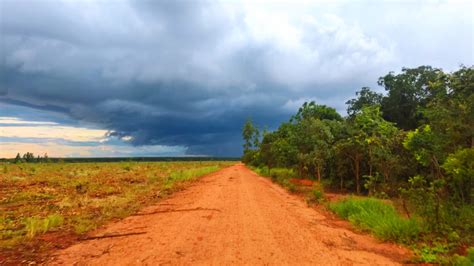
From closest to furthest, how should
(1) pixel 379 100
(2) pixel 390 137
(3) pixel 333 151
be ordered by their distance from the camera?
(2) pixel 390 137
(3) pixel 333 151
(1) pixel 379 100

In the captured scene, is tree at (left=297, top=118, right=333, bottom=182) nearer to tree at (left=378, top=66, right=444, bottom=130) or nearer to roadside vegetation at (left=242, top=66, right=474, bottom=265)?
roadside vegetation at (left=242, top=66, right=474, bottom=265)

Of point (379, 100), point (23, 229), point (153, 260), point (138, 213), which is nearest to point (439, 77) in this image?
point (153, 260)

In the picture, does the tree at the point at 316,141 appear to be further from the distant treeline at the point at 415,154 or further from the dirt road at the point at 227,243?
the dirt road at the point at 227,243

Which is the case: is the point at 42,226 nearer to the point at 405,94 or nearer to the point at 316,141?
the point at 316,141

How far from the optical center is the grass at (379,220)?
754 cm

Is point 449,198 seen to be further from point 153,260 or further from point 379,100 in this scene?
point 379,100

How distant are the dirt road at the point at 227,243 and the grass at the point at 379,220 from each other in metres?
0.41

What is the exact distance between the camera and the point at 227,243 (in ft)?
22.4

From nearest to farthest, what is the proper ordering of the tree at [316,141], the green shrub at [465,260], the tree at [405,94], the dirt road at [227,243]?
1. the green shrub at [465,260]
2. the dirt road at [227,243]
3. the tree at [316,141]
4. the tree at [405,94]

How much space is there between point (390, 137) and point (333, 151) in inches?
176

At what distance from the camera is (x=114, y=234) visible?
300 inches

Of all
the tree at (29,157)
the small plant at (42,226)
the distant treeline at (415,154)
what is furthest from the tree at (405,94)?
the tree at (29,157)

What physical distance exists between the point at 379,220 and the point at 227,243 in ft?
14.0

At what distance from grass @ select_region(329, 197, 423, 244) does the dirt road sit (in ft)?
1.33
